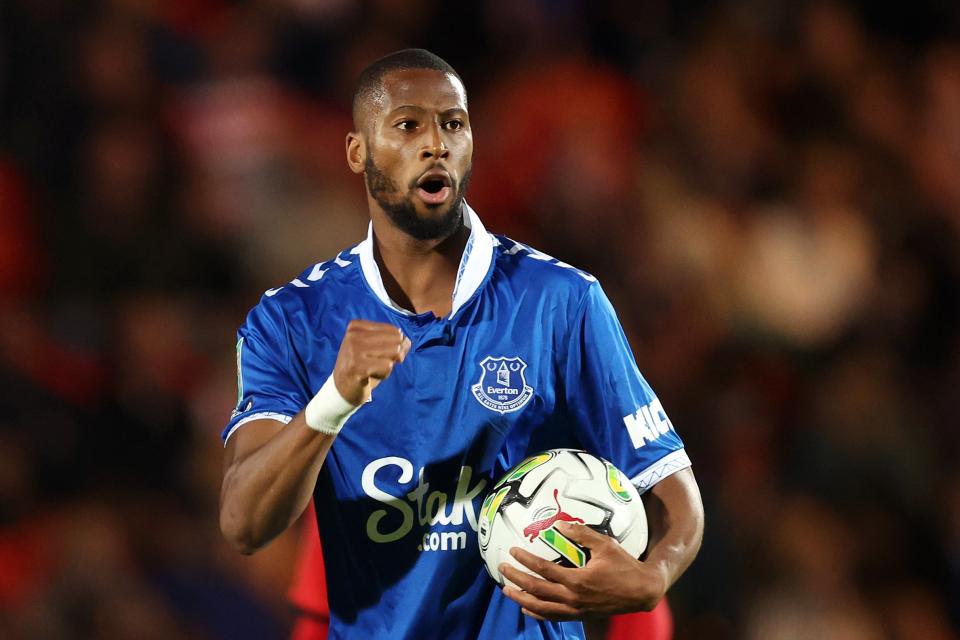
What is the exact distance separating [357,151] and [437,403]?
688 millimetres

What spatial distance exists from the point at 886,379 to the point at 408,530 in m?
3.73

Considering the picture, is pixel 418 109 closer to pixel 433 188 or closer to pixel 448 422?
pixel 433 188

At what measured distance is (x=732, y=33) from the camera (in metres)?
7.33

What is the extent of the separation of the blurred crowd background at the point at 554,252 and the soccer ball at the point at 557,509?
2759 mm

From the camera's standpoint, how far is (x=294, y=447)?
292 centimetres

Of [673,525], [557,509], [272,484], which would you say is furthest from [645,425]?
[272,484]

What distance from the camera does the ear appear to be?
11.2ft

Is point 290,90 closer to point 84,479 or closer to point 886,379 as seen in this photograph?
point 84,479

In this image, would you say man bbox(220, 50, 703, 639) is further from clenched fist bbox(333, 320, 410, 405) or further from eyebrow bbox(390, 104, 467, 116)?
clenched fist bbox(333, 320, 410, 405)

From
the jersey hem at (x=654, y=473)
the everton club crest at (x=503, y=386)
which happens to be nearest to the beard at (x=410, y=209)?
the everton club crest at (x=503, y=386)

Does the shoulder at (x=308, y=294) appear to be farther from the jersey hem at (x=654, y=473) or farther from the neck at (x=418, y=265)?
the jersey hem at (x=654, y=473)

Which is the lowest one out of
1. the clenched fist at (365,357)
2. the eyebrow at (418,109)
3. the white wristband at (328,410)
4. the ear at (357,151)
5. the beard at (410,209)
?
the white wristband at (328,410)

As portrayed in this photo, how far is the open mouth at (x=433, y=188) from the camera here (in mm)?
3277

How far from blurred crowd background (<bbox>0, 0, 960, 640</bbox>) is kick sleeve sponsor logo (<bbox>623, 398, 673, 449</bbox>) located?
101 inches
